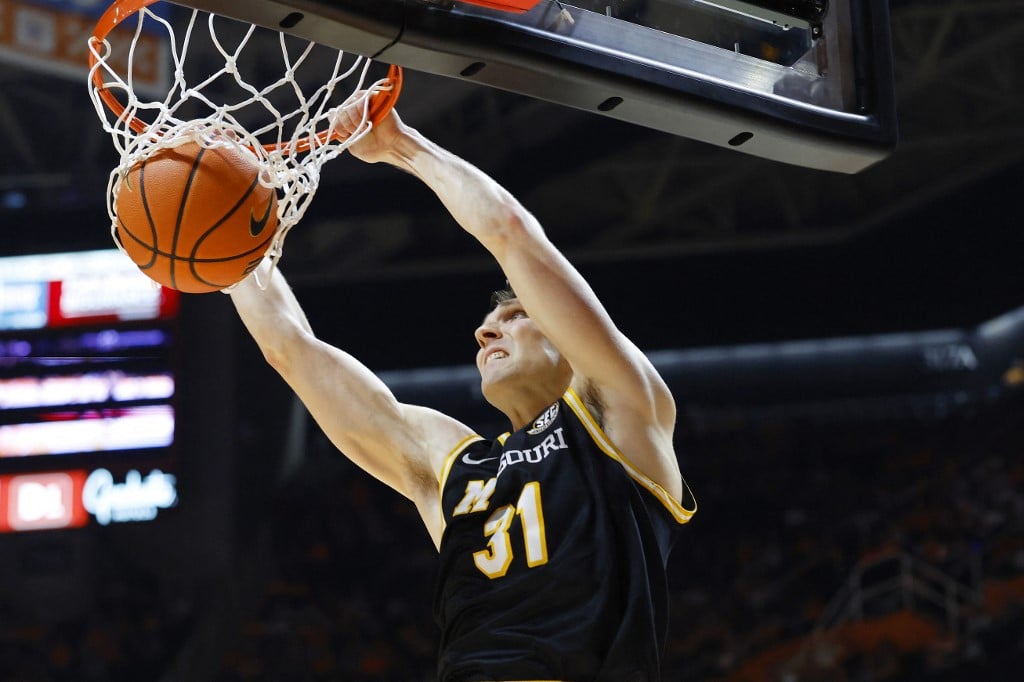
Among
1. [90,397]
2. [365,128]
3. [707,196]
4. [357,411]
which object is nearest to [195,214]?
[365,128]

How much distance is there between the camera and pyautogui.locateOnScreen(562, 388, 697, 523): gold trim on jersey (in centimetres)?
239

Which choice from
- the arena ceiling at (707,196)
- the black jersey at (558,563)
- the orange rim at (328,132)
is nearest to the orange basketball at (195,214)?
the orange rim at (328,132)

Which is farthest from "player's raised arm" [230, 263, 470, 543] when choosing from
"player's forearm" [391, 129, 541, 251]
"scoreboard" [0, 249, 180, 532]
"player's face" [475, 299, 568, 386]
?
"scoreboard" [0, 249, 180, 532]

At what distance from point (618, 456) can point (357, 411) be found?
0.68m

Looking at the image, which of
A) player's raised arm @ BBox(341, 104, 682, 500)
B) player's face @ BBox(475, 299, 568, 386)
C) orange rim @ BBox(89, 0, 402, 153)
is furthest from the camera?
player's face @ BBox(475, 299, 568, 386)

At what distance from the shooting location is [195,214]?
229 cm

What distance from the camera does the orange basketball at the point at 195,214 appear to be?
229cm

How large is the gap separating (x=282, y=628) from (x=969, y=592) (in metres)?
5.01

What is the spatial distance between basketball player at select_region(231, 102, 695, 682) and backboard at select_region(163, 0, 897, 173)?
1.14ft

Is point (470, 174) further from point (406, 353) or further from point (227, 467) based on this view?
point (406, 353)

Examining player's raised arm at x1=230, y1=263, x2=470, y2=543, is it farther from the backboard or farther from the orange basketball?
the backboard

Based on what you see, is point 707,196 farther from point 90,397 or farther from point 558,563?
point 558,563

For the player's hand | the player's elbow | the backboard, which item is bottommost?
the player's elbow

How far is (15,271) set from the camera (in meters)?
8.12
